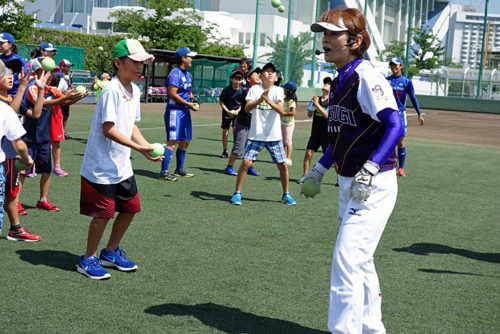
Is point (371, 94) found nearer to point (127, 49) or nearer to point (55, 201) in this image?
point (127, 49)

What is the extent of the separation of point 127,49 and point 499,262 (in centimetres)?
457

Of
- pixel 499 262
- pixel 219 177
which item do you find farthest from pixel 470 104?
pixel 499 262

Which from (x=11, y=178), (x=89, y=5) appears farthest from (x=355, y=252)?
(x=89, y=5)

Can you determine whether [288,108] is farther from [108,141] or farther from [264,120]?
[108,141]

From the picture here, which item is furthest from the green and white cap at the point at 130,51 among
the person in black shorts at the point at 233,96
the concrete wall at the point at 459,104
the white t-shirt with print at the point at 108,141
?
the concrete wall at the point at 459,104

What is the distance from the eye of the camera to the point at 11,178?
252 inches

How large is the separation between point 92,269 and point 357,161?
2710 millimetres

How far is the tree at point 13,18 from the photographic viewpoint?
30.7 m

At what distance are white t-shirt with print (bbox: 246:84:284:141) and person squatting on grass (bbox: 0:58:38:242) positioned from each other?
3708 mm

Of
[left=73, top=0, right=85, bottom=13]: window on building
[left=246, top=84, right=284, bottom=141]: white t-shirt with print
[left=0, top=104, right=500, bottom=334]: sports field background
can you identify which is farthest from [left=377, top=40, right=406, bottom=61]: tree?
[left=0, top=104, right=500, bottom=334]: sports field background

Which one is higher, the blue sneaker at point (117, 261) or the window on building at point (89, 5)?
the window on building at point (89, 5)

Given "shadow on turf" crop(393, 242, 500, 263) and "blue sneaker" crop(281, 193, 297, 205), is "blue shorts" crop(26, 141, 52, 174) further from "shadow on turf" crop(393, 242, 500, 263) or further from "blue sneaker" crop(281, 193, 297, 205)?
"shadow on turf" crop(393, 242, 500, 263)

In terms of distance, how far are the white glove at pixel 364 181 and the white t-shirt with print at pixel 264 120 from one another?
221 inches

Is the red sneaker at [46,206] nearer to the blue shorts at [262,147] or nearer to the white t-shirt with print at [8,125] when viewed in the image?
the blue shorts at [262,147]
